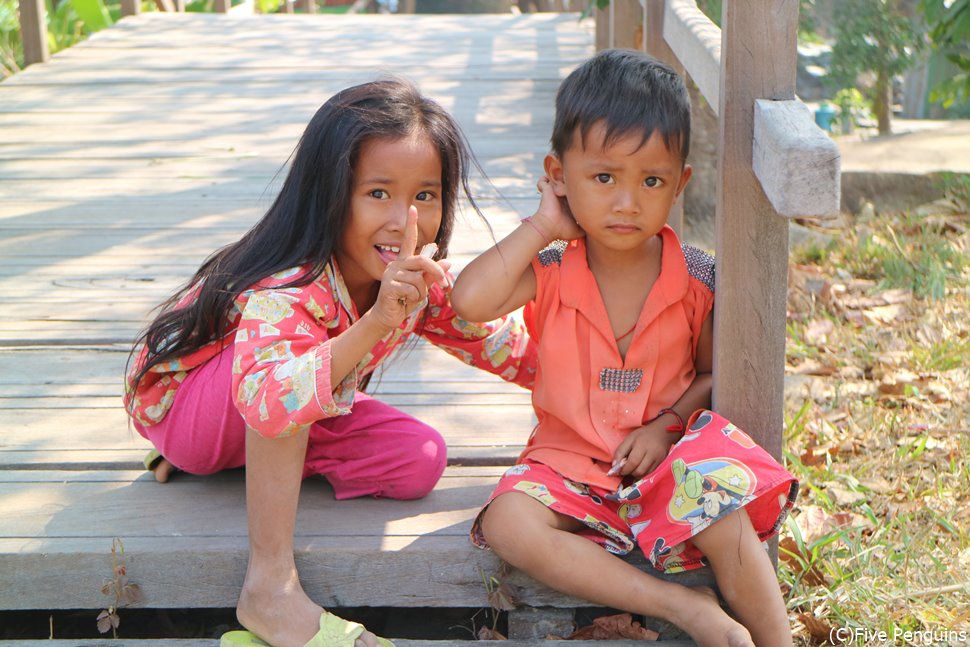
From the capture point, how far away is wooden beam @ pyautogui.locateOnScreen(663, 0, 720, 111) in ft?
7.18

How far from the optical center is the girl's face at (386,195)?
6.89 feet

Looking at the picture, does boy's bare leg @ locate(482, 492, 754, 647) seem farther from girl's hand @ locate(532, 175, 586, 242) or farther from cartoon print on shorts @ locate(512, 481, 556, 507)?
girl's hand @ locate(532, 175, 586, 242)

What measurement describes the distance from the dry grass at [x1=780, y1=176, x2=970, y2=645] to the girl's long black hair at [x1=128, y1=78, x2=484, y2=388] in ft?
3.71

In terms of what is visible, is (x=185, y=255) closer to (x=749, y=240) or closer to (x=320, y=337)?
(x=320, y=337)

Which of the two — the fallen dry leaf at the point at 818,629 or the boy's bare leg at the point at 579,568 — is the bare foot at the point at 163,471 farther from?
the fallen dry leaf at the point at 818,629

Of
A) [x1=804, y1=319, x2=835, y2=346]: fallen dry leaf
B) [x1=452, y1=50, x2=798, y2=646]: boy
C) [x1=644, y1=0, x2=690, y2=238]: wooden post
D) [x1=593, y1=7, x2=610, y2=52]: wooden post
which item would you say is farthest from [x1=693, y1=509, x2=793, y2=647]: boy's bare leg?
[x1=593, y1=7, x2=610, y2=52]: wooden post

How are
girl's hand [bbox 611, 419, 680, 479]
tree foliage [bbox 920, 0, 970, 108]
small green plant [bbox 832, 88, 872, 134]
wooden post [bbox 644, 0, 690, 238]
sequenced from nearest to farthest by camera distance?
1. girl's hand [bbox 611, 419, 680, 479]
2. wooden post [bbox 644, 0, 690, 238]
3. tree foliage [bbox 920, 0, 970, 108]
4. small green plant [bbox 832, 88, 872, 134]

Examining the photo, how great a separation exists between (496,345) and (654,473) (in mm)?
576

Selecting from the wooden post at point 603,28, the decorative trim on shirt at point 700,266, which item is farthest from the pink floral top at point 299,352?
the wooden post at point 603,28

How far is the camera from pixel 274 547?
2.02 metres

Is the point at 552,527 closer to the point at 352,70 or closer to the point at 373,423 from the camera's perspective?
the point at 373,423

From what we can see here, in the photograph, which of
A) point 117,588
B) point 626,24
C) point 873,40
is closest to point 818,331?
point 626,24

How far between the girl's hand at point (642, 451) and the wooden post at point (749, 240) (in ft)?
0.41

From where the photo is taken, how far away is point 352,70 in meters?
6.56
